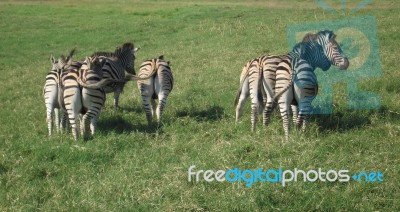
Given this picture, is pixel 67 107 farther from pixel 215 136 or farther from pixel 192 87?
pixel 192 87

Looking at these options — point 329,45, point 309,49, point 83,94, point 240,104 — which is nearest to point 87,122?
point 83,94

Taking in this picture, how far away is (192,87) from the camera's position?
12.6m

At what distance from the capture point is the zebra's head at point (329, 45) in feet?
27.4

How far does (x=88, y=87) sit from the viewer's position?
8281mm

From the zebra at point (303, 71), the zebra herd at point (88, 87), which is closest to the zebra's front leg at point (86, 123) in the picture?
the zebra herd at point (88, 87)

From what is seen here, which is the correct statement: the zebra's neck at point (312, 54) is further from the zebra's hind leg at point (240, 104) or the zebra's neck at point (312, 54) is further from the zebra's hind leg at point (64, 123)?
the zebra's hind leg at point (64, 123)

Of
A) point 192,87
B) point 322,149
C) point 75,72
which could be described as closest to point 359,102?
point 322,149

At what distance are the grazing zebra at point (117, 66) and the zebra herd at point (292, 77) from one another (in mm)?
3193

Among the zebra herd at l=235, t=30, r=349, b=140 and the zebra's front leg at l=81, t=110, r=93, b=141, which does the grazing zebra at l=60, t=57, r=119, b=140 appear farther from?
the zebra herd at l=235, t=30, r=349, b=140

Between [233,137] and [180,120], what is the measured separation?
1.62 m

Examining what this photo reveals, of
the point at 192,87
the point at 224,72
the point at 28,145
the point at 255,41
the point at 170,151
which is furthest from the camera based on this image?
the point at 255,41

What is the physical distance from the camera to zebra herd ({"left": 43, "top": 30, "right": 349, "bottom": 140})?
303 inches

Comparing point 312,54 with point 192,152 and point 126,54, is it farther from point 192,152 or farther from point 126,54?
point 126,54

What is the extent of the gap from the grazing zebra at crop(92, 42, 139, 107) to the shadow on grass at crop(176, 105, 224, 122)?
5.57 ft
